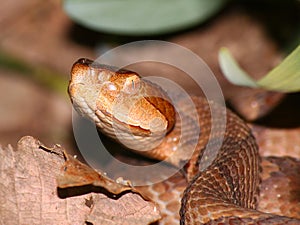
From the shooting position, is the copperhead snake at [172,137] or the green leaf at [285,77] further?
the green leaf at [285,77]

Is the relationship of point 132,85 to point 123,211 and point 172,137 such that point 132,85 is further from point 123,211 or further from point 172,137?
point 123,211

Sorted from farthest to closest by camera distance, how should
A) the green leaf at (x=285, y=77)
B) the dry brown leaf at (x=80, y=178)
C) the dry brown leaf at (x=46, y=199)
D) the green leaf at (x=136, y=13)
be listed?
the green leaf at (x=136, y=13) → the green leaf at (x=285, y=77) → the dry brown leaf at (x=46, y=199) → the dry brown leaf at (x=80, y=178)

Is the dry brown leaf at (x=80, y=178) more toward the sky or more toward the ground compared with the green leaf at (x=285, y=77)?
more toward the ground

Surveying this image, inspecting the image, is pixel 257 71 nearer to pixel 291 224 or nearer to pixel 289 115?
pixel 289 115

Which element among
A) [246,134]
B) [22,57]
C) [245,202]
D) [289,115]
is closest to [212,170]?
[245,202]

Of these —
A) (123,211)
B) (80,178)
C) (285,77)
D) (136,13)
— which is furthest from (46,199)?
(136,13)

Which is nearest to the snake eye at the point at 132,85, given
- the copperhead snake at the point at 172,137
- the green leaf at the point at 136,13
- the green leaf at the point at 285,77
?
the copperhead snake at the point at 172,137

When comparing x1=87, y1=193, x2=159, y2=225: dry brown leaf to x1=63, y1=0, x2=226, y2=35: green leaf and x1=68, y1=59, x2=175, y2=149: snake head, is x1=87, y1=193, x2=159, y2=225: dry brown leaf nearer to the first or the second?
x1=68, y1=59, x2=175, y2=149: snake head

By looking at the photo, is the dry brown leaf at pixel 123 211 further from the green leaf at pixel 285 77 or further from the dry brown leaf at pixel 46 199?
the green leaf at pixel 285 77
